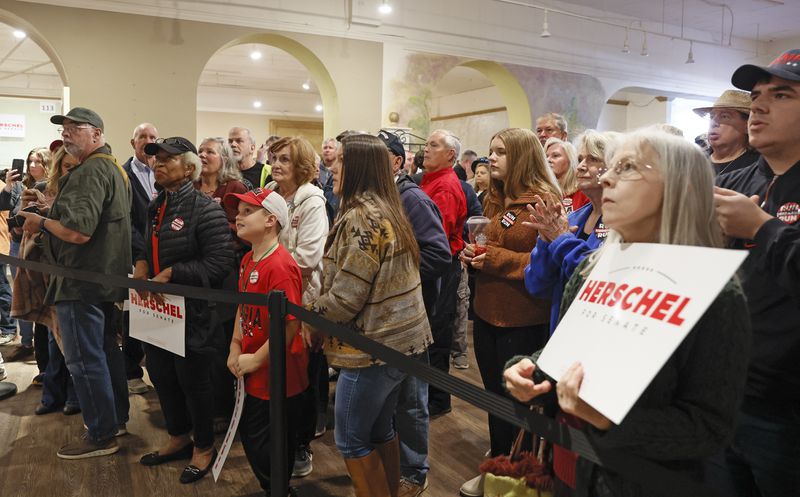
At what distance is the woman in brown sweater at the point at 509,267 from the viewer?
2.41 meters

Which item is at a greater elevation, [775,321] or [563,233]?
[563,233]

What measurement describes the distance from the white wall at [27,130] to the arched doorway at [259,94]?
3444mm

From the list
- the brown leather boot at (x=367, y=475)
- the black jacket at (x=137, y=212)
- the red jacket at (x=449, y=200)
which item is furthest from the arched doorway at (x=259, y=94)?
the brown leather boot at (x=367, y=475)

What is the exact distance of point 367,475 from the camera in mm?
2078

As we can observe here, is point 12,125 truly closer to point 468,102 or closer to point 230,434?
point 468,102

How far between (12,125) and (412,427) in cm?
1398

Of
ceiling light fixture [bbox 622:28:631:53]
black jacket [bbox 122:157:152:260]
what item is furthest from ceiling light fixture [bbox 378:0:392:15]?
black jacket [bbox 122:157:152:260]

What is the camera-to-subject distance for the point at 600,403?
90cm

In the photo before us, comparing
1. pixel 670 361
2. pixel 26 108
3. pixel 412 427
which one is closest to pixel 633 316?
pixel 670 361

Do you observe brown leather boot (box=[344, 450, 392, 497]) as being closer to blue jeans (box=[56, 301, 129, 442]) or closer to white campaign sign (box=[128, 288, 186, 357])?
white campaign sign (box=[128, 288, 186, 357])

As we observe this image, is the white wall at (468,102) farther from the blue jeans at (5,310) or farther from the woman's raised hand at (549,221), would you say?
the woman's raised hand at (549,221)

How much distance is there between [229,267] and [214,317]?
0.80 ft

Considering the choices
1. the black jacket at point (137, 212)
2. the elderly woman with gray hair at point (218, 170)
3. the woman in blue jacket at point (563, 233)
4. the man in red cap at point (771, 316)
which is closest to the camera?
the man in red cap at point (771, 316)

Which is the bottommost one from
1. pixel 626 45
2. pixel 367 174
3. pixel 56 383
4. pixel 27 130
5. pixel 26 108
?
pixel 56 383
